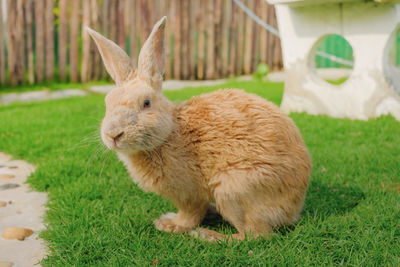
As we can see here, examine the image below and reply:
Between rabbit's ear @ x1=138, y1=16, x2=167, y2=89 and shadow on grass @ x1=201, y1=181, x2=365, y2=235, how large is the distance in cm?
102

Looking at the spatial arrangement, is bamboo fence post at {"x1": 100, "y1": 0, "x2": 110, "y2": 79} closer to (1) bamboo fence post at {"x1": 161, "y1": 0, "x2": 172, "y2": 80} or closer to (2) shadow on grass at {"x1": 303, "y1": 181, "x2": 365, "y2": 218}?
(1) bamboo fence post at {"x1": 161, "y1": 0, "x2": 172, "y2": 80}

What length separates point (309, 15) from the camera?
5316 mm

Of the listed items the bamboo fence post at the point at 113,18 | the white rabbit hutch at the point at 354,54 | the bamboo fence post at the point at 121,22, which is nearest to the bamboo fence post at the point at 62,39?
the bamboo fence post at the point at 113,18

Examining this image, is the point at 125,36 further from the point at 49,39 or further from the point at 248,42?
the point at 248,42

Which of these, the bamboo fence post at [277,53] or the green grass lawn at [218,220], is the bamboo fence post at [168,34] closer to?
the bamboo fence post at [277,53]

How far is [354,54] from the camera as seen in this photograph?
16.9 feet

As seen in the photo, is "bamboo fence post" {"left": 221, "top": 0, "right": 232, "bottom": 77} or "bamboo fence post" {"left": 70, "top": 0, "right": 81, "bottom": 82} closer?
"bamboo fence post" {"left": 70, "top": 0, "right": 81, "bottom": 82}

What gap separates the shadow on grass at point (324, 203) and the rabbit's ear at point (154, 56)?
40.3 inches

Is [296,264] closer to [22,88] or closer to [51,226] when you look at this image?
[51,226]

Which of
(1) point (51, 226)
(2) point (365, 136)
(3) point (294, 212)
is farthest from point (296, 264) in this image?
(2) point (365, 136)

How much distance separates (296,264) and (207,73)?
7.67 m

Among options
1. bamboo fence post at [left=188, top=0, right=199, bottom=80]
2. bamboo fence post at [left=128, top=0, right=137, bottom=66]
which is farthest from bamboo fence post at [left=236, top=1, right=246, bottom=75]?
bamboo fence post at [left=128, top=0, right=137, bottom=66]

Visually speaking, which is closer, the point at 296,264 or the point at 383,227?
the point at 296,264

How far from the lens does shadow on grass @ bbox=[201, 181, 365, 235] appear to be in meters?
2.64
